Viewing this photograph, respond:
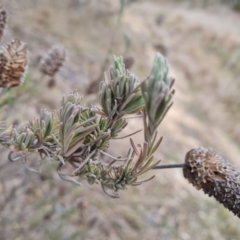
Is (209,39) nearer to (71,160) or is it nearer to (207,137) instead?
(207,137)

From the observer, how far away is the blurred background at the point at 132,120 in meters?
1.71

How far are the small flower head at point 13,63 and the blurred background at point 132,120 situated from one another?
0.33 metres

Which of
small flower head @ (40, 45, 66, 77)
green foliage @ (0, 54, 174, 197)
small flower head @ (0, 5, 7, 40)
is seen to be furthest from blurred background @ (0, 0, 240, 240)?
green foliage @ (0, 54, 174, 197)

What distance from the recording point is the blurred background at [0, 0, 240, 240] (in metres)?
1.71

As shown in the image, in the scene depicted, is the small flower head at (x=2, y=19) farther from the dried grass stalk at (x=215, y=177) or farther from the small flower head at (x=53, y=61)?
the dried grass stalk at (x=215, y=177)

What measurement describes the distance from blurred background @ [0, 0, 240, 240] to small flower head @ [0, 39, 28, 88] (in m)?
0.33

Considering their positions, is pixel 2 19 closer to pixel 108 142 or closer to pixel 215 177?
pixel 108 142

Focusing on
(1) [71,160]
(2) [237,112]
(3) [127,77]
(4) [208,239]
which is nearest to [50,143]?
(1) [71,160]

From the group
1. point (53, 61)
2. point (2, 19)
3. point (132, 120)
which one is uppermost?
point (2, 19)

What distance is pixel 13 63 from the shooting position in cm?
67

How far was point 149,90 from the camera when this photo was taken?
40 cm

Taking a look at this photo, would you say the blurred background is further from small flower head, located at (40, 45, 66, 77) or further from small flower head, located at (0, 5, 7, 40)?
small flower head, located at (0, 5, 7, 40)

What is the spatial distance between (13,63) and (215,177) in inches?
14.1

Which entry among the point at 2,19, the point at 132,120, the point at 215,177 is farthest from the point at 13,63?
the point at 132,120
